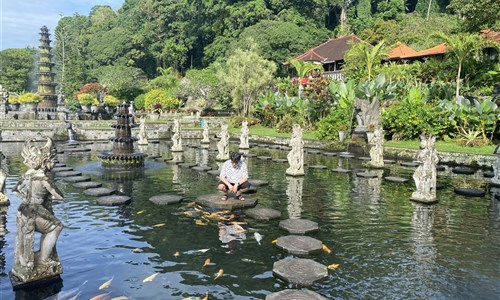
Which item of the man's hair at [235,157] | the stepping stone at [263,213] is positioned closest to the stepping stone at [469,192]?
the stepping stone at [263,213]

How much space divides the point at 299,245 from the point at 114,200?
20.7 feet

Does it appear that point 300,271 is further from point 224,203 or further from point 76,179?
point 76,179

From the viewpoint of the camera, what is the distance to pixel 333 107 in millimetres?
33594

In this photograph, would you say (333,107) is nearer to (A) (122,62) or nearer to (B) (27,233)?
(B) (27,233)

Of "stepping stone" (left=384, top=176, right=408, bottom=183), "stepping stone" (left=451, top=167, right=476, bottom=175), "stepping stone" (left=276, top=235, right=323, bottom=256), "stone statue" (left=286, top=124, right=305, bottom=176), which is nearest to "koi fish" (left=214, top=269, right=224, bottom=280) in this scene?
A: "stepping stone" (left=276, top=235, right=323, bottom=256)

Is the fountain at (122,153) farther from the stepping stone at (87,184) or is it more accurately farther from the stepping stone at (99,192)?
the stepping stone at (99,192)

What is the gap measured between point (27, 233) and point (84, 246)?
236 centimetres

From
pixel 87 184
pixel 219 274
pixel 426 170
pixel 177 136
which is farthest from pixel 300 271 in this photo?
pixel 177 136

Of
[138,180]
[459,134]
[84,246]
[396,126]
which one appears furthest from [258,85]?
[84,246]

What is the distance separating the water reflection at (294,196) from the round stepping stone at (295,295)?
4.67 metres

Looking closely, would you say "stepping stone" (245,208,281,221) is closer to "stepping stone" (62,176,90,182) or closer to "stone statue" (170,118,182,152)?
"stepping stone" (62,176,90,182)

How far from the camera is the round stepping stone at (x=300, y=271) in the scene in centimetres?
689

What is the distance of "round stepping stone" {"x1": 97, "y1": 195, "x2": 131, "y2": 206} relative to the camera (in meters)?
11.9

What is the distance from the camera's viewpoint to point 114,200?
39.7ft
